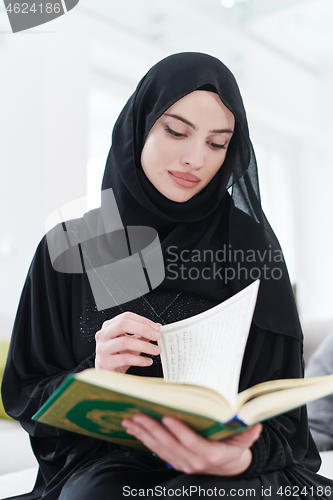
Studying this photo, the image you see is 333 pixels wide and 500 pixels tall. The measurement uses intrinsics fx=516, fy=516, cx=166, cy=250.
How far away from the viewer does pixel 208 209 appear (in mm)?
1154

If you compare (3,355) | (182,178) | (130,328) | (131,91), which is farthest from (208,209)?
(131,91)

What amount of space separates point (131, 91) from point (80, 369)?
2557mm

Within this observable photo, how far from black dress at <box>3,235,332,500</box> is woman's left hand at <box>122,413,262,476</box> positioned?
0.16 m

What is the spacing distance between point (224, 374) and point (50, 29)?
248 centimetres

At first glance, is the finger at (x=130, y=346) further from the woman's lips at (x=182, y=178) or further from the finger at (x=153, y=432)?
the woman's lips at (x=182, y=178)

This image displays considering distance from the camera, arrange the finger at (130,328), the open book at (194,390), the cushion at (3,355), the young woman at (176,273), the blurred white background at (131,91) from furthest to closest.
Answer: the blurred white background at (131,91) < the cushion at (3,355) < the young woman at (176,273) < the finger at (130,328) < the open book at (194,390)

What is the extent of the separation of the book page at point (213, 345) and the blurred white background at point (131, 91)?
128cm

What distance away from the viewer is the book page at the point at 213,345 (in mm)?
653

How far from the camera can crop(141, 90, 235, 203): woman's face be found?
105cm

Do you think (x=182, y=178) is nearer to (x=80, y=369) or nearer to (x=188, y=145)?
(x=188, y=145)

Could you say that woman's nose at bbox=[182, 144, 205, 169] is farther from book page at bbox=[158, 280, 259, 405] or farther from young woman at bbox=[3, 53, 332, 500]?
book page at bbox=[158, 280, 259, 405]

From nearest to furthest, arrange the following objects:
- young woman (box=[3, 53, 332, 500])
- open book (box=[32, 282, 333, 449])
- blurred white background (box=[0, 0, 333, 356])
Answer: open book (box=[32, 282, 333, 449]), young woman (box=[3, 53, 332, 500]), blurred white background (box=[0, 0, 333, 356])

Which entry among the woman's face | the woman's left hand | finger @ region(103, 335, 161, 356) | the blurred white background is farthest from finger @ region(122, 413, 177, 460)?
the blurred white background

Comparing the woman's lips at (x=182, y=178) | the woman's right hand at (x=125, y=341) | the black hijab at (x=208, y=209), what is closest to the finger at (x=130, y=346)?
the woman's right hand at (x=125, y=341)
